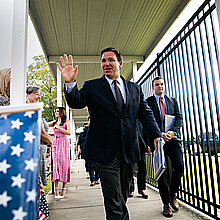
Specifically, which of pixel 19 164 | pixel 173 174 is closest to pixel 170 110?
pixel 173 174

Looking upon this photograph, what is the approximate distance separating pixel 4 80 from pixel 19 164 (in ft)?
4.83

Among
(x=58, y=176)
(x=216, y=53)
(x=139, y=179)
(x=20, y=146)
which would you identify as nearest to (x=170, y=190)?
(x=139, y=179)

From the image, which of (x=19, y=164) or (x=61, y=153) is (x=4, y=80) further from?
(x=61, y=153)

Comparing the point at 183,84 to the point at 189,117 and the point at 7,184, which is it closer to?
the point at 189,117

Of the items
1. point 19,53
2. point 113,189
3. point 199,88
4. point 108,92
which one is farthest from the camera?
point 199,88

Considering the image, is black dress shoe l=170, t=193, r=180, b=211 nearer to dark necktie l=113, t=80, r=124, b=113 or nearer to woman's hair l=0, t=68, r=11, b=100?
dark necktie l=113, t=80, r=124, b=113

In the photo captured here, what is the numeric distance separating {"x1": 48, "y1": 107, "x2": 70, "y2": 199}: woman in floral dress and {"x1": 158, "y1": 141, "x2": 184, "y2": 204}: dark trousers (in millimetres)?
2374

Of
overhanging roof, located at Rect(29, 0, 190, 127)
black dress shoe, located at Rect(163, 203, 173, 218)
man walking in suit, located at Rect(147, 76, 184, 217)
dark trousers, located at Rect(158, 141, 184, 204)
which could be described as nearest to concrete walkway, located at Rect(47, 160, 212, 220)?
black dress shoe, located at Rect(163, 203, 173, 218)

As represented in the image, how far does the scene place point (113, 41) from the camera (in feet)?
20.7

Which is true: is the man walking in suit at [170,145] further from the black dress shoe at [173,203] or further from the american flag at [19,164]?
the american flag at [19,164]

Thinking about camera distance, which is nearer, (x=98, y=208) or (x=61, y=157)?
(x=98, y=208)

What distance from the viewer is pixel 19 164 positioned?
120 cm

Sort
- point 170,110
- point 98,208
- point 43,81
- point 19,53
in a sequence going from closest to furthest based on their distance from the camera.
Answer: point 19,53
point 170,110
point 98,208
point 43,81

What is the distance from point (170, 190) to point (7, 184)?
2.87 m
